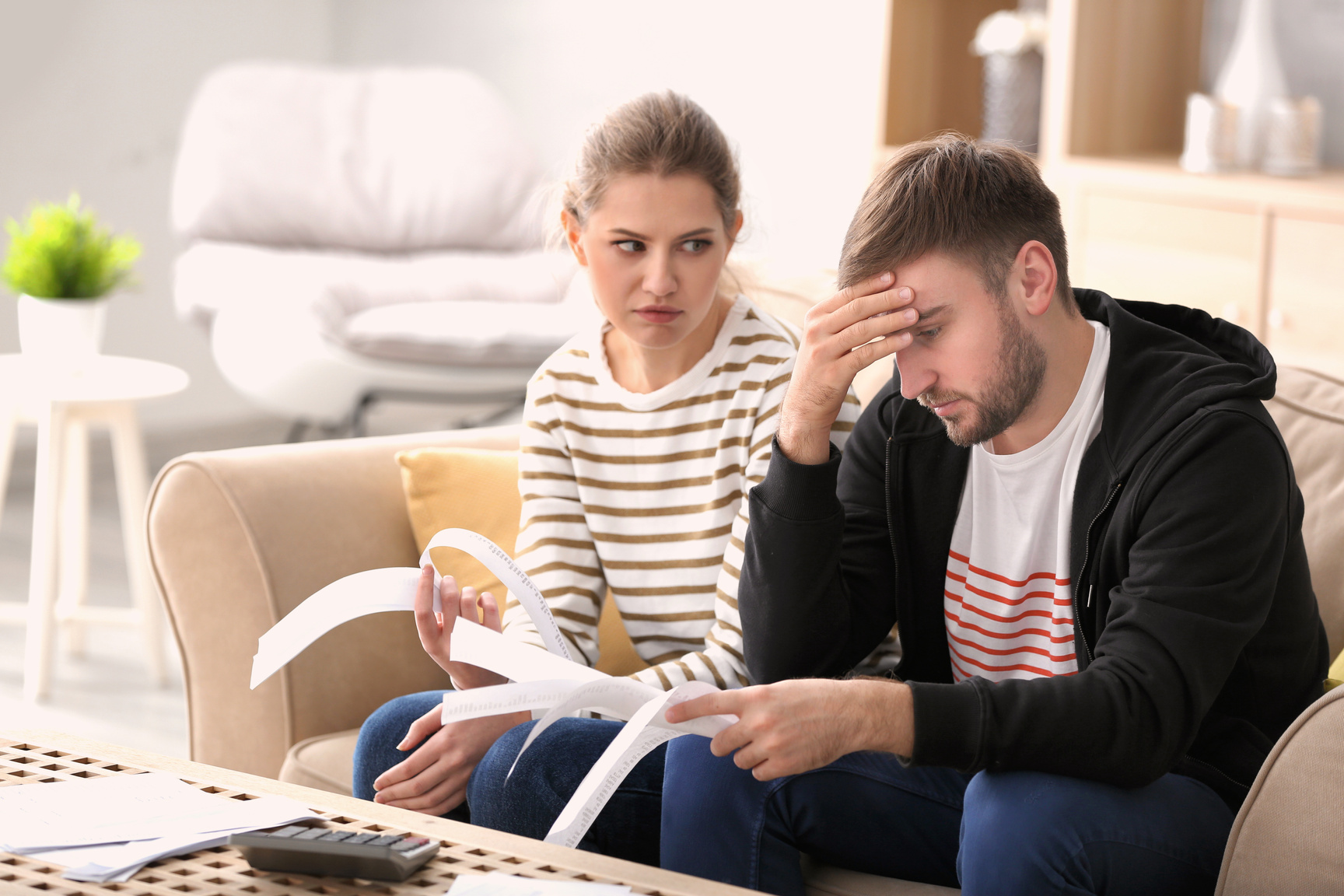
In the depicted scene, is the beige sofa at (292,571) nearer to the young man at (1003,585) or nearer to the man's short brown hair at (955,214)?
the young man at (1003,585)

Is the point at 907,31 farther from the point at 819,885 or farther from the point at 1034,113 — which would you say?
the point at 819,885

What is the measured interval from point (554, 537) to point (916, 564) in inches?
15.9

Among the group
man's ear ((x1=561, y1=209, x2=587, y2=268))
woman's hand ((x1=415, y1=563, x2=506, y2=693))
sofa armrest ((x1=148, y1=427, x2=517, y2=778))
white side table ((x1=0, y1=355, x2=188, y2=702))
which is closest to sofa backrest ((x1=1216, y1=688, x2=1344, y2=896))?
woman's hand ((x1=415, y1=563, x2=506, y2=693))

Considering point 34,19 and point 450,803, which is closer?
point 450,803

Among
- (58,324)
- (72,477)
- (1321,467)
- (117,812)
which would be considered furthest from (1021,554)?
(72,477)

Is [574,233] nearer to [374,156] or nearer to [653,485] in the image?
[653,485]

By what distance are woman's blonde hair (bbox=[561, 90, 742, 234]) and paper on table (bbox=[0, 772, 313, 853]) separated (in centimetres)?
71

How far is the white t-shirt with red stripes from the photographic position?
122 cm

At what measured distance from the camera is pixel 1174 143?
10.3 ft

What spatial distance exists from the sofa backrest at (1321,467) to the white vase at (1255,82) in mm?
1447

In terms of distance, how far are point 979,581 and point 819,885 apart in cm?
30

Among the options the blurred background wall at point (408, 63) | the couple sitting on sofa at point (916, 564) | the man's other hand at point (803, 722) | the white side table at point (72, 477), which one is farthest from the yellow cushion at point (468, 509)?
the blurred background wall at point (408, 63)

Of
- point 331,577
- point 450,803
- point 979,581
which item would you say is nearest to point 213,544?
point 331,577

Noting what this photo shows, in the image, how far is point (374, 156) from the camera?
13.2ft
